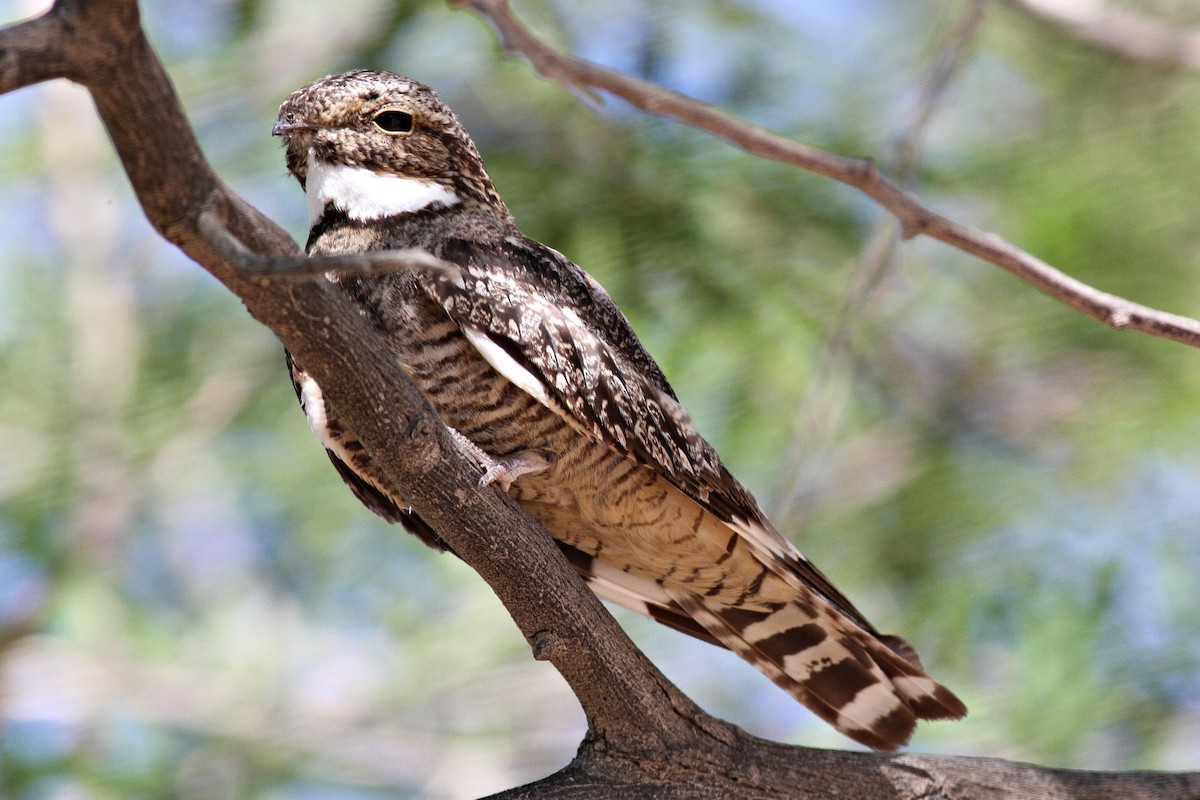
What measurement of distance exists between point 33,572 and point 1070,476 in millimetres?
3597

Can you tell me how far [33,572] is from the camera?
4336 mm

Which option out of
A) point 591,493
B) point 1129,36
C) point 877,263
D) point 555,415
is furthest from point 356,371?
point 1129,36

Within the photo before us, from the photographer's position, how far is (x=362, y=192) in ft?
8.77

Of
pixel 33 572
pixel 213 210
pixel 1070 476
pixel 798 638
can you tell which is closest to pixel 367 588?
pixel 33 572

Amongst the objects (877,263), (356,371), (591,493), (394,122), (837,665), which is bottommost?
(356,371)

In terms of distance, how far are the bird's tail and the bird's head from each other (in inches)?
45.5

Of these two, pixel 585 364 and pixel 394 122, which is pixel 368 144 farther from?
pixel 585 364

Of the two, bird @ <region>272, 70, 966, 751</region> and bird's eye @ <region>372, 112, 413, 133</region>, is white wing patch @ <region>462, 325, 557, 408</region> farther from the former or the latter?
bird's eye @ <region>372, 112, 413, 133</region>

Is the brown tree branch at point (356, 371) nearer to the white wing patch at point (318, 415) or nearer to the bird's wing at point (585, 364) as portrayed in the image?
the bird's wing at point (585, 364)

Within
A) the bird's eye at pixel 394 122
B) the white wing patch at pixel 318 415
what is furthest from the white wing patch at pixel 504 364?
the bird's eye at pixel 394 122

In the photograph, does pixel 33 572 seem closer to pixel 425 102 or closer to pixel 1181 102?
pixel 425 102

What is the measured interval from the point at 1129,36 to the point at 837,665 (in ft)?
8.93

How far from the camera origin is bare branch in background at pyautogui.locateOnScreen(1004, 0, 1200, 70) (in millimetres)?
4246

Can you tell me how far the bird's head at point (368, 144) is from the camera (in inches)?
105
